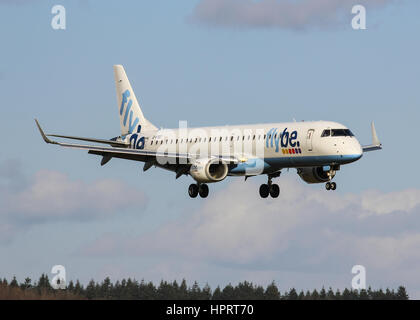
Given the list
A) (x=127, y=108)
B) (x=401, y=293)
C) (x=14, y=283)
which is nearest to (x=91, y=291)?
(x=14, y=283)

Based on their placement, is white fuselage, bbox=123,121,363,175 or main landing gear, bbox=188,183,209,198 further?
main landing gear, bbox=188,183,209,198

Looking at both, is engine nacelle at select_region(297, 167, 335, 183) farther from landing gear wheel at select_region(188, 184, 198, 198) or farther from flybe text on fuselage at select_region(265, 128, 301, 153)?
landing gear wheel at select_region(188, 184, 198, 198)

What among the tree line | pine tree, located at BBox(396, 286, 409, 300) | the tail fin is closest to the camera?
the tree line

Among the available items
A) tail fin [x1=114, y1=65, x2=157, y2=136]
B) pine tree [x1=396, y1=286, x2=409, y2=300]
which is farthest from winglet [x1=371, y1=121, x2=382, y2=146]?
pine tree [x1=396, y1=286, x2=409, y2=300]

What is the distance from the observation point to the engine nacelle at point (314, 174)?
7819 cm

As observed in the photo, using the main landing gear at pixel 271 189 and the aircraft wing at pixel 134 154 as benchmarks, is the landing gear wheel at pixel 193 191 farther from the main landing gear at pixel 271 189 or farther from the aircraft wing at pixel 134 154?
the main landing gear at pixel 271 189

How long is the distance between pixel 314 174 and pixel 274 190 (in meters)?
4.08

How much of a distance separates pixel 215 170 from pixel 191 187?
11.5ft

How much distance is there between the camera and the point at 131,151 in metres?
78.9

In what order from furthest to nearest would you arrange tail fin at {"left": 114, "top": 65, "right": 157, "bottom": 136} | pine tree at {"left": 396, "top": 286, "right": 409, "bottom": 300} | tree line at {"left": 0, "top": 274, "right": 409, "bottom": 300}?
pine tree at {"left": 396, "top": 286, "right": 409, "bottom": 300} → tail fin at {"left": 114, "top": 65, "right": 157, "bottom": 136} → tree line at {"left": 0, "top": 274, "right": 409, "bottom": 300}

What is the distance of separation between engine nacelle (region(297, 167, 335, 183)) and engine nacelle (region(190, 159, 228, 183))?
21.2 feet

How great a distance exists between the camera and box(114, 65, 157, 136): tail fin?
91.3 m

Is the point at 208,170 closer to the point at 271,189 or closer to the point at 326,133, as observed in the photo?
the point at 271,189
